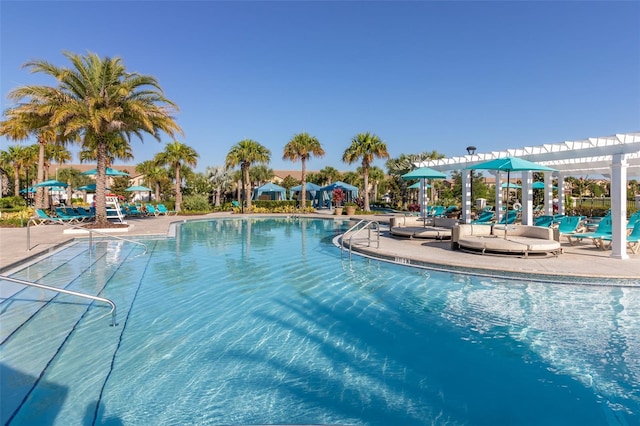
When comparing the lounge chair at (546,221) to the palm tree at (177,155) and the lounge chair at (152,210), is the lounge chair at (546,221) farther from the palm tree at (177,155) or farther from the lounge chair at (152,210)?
the palm tree at (177,155)

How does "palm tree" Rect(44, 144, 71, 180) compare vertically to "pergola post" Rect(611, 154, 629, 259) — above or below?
above

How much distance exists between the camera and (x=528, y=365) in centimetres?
443

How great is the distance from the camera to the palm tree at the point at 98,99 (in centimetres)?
1697

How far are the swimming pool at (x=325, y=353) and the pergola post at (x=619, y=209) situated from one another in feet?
9.43

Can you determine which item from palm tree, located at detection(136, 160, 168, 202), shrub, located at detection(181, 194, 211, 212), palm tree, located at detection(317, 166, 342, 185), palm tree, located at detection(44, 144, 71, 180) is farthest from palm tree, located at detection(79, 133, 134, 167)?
palm tree, located at detection(317, 166, 342, 185)

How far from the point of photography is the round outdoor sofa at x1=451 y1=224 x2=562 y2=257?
9945 mm

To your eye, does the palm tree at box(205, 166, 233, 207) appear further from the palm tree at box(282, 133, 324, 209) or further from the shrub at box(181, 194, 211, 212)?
the palm tree at box(282, 133, 324, 209)

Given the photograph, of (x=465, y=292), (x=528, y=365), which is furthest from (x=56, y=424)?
(x=465, y=292)

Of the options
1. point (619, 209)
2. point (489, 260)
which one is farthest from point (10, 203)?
point (619, 209)

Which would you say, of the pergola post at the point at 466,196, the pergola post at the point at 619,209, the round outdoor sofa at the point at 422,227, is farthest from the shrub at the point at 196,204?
the pergola post at the point at 619,209

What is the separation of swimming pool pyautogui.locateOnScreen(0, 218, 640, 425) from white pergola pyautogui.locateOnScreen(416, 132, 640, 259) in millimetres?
3307

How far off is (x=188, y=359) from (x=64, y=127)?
1789 cm

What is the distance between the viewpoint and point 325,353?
4770mm

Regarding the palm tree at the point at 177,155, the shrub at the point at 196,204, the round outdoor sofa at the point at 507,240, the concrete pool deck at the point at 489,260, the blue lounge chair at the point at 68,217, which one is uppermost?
the palm tree at the point at 177,155
